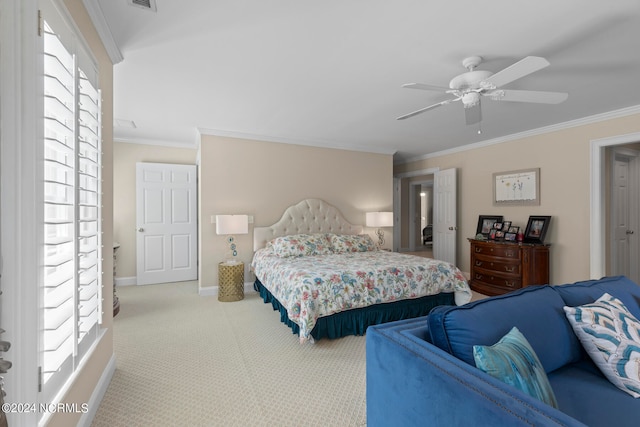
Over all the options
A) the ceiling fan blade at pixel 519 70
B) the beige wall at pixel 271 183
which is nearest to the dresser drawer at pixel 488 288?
the beige wall at pixel 271 183

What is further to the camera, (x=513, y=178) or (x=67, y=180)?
(x=513, y=178)

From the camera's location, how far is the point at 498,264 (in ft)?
13.6

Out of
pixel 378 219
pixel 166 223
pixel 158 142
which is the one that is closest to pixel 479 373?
pixel 378 219

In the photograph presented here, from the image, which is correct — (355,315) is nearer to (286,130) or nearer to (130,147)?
(286,130)

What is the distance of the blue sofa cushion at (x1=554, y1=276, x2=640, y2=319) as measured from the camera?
164 cm

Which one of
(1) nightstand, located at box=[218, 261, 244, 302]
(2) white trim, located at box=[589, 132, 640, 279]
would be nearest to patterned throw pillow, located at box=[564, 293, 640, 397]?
(2) white trim, located at box=[589, 132, 640, 279]

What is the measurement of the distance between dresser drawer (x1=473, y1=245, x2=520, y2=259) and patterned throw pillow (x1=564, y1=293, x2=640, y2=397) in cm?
265

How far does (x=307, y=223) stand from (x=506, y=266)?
300cm

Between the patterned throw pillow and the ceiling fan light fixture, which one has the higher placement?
the ceiling fan light fixture

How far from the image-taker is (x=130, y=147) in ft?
15.8

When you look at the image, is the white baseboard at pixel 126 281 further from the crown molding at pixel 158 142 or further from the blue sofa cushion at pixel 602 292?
the blue sofa cushion at pixel 602 292

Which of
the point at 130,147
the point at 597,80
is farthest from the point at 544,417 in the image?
the point at 130,147

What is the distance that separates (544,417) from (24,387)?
64.2 inches

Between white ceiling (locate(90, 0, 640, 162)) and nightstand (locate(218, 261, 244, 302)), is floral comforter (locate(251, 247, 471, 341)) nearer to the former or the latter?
nightstand (locate(218, 261, 244, 302))
